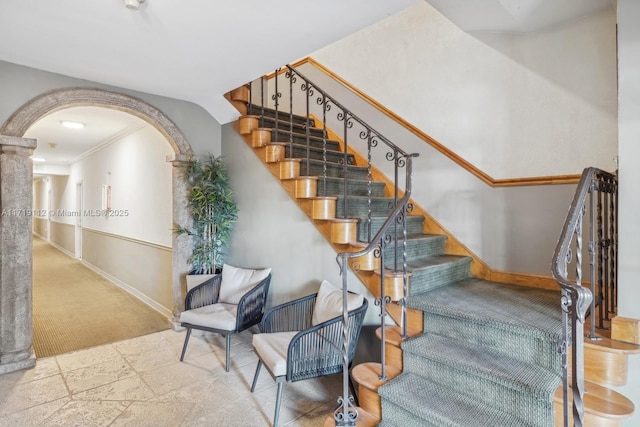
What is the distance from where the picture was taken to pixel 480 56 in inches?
121

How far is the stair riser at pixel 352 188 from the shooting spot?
3.20 metres

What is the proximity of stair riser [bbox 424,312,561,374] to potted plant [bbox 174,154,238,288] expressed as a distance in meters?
2.44

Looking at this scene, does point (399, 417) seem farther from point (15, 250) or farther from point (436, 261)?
point (15, 250)

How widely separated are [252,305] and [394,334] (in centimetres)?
137

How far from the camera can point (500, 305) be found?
224 centimetres

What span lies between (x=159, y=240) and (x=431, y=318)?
148 inches

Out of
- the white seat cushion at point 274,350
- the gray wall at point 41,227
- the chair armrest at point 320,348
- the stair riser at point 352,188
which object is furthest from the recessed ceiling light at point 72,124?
the gray wall at point 41,227

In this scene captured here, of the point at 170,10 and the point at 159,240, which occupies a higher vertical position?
the point at 170,10

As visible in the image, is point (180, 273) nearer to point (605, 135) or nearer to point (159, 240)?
point (159, 240)

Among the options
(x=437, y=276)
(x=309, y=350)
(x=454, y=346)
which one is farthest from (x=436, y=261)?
(x=309, y=350)

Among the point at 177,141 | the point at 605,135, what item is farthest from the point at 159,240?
the point at 605,135

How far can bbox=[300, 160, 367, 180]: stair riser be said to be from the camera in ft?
11.3

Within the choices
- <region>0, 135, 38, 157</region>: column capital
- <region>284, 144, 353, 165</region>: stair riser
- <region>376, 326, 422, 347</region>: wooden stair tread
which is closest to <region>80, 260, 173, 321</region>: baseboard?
<region>0, 135, 38, 157</region>: column capital

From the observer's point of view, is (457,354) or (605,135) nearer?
(457,354)
